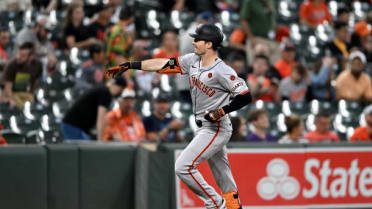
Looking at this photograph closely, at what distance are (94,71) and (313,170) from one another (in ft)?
12.5

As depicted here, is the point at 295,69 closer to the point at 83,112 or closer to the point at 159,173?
the point at 83,112

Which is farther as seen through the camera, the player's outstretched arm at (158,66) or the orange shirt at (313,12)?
the orange shirt at (313,12)

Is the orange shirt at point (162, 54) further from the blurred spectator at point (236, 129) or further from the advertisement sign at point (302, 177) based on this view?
the advertisement sign at point (302, 177)

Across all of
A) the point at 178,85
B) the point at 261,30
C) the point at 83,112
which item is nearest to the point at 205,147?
the point at 83,112

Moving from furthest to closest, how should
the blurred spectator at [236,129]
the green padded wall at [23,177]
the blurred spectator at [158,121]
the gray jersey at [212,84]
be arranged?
the blurred spectator at [158,121]
the blurred spectator at [236,129]
the green padded wall at [23,177]
the gray jersey at [212,84]

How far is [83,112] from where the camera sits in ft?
34.8

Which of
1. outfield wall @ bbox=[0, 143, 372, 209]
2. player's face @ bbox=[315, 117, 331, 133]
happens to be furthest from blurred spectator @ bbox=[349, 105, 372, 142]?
outfield wall @ bbox=[0, 143, 372, 209]

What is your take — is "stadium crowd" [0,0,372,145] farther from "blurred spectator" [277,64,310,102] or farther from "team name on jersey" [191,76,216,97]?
"team name on jersey" [191,76,216,97]

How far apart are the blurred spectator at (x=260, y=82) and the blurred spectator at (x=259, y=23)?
1.01 meters

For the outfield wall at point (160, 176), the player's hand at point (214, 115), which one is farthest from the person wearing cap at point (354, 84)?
the player's hand at point (214, 115)

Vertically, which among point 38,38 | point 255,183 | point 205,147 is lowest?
point 255,183

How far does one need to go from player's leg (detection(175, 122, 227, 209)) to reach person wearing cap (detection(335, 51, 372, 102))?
603 centimetres

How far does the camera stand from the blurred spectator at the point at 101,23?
12898 mm

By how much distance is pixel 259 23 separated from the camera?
1412 centimetres
